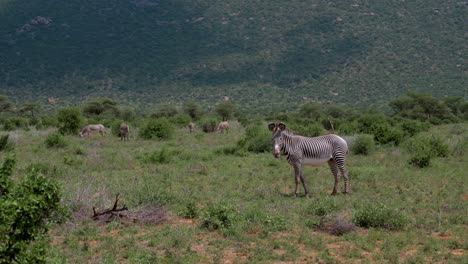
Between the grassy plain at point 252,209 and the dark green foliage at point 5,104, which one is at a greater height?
the grassy plain at point 252,209

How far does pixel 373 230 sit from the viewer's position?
8625 mm

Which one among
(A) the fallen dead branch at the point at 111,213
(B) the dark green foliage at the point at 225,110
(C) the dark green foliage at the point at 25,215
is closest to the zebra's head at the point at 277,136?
(A) the fallen dead branch at the point at 111,213

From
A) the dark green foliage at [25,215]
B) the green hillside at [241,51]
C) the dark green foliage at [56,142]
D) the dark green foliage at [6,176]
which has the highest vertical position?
the green hillside at [241,51]

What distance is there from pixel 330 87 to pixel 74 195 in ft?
134

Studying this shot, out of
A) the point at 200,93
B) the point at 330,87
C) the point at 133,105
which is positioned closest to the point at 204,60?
the point at 200,93

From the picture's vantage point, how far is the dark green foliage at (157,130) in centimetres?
2500

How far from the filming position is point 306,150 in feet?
39.0

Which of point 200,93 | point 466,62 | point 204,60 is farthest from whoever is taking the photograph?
point 204,60

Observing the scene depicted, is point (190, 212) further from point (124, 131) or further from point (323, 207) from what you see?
point (124, 131)

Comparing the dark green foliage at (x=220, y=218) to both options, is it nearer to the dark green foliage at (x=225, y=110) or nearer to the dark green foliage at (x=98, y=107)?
the dark green foliage at (x=225, y=110)

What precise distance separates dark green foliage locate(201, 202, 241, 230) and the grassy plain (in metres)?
0.02

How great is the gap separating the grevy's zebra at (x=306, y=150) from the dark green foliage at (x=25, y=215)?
24.0 feet

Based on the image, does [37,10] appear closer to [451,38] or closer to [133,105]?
[133,105]

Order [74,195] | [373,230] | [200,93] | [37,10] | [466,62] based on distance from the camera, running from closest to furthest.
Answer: [373,230]
[74,195]
[466,62]
[200,93]
[37,10]
